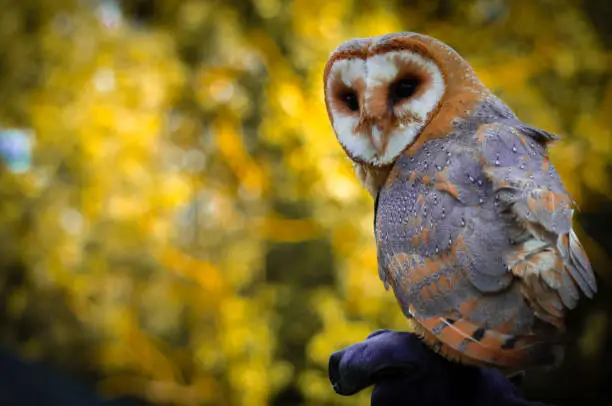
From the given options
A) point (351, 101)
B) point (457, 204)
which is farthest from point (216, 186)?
point (457, 204)

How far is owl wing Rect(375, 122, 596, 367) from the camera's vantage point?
2.26 feet

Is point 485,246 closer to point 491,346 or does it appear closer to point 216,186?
point 491,346

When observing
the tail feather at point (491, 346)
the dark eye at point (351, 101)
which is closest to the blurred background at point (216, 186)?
the dark eye at point (351, 101)

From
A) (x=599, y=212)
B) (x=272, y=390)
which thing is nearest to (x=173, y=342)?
(x=272, y=390)

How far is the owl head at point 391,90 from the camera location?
80 centimetres

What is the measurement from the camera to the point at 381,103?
808 mm

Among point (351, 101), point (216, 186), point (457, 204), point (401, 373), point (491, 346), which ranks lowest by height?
point (216, 186)

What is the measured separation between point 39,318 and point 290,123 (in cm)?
140

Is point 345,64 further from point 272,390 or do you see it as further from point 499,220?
point 272,390

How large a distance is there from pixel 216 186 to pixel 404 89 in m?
1.29

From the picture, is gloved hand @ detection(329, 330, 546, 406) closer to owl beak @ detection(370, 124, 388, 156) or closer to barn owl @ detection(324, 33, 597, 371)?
barn owl @ detection(324, 33, 597, 371)

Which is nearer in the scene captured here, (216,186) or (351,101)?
(351,101)

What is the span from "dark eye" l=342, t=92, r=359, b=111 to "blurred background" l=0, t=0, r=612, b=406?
67cm

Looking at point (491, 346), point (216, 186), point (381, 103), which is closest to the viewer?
point (491, 346)
